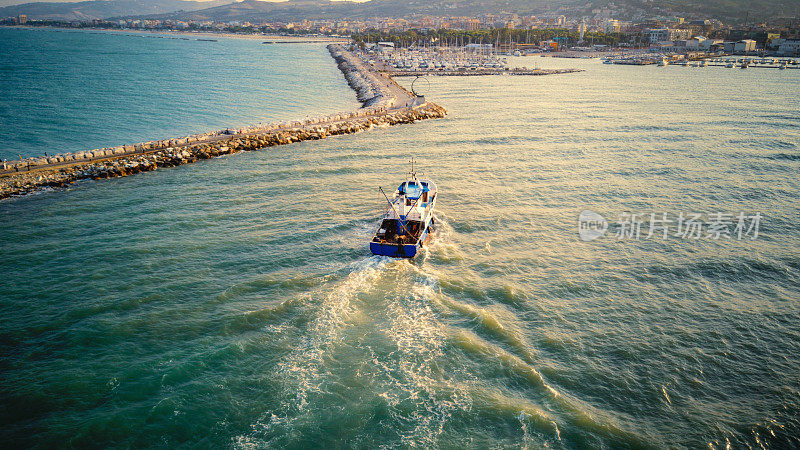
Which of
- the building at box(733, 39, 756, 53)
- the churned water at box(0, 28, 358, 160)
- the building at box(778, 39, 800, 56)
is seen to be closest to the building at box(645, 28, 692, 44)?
the building at box(733, 39, 756, 53)

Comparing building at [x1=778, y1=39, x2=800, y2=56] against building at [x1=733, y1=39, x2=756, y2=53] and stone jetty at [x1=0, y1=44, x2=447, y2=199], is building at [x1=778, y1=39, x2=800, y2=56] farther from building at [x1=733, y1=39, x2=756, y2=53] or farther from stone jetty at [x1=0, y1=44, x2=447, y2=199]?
stone jetty at [x1=0, y1=44, x2=447, y2=199]

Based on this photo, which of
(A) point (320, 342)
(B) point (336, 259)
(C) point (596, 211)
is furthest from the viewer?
(C) point (596, 211)

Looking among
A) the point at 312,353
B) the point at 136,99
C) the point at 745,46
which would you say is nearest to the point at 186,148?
the point at 312,353

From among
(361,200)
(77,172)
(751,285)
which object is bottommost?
(751,285)

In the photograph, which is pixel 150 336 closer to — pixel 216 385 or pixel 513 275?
pixel 216 385

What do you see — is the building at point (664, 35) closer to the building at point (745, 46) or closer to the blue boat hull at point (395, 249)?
the building at point (745, 46)

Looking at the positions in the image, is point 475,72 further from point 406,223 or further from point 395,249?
point 395,249

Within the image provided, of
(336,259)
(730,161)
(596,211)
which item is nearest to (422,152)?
(596,211)
